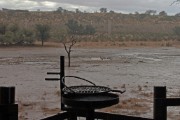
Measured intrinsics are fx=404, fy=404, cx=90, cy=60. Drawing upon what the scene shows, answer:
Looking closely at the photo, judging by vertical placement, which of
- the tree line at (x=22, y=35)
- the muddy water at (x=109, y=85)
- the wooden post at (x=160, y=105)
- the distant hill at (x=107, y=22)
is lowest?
the muddy water at (x=109, y=85)

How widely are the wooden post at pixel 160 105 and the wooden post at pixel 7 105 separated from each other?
168cm

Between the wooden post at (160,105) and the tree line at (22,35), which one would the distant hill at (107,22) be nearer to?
the tree line at (22,35)

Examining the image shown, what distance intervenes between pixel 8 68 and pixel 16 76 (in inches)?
212

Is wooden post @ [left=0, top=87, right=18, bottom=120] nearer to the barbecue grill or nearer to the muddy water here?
the barbecue grill

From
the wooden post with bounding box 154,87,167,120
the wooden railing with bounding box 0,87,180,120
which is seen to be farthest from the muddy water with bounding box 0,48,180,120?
the wooden post with bounding box 154,87,167,120

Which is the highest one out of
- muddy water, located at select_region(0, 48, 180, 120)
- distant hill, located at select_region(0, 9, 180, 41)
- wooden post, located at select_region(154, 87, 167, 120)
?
distant hill, located at select_region(0, 9, 180, 41)

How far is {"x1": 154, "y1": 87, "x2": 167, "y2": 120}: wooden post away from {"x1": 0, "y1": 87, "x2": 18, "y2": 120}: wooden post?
1.68 meters

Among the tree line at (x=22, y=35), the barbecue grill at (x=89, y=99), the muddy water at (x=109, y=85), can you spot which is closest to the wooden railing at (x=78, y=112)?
the barbecue grill at (x=89, y=99)

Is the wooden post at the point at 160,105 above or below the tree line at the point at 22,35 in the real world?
below

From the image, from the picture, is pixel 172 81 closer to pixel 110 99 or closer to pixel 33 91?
pixel 33 91

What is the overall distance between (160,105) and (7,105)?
1.81m

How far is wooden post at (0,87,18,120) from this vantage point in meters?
3.85

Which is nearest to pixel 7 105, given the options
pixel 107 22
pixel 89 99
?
pixel 89 99

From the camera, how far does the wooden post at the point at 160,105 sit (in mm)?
4660
